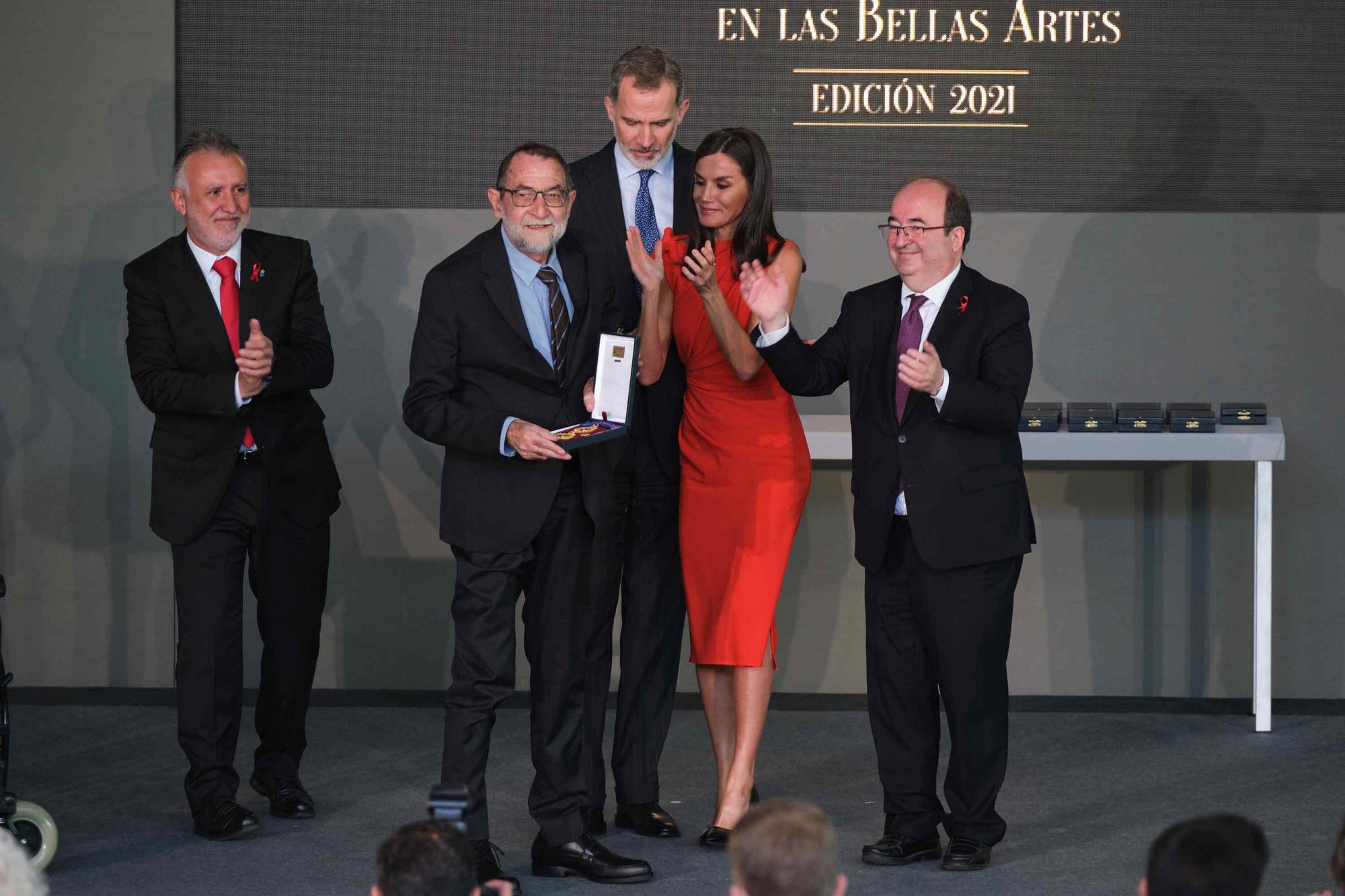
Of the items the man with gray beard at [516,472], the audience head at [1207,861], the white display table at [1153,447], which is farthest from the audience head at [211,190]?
the audience head at [1207,861]

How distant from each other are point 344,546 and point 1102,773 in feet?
9.35

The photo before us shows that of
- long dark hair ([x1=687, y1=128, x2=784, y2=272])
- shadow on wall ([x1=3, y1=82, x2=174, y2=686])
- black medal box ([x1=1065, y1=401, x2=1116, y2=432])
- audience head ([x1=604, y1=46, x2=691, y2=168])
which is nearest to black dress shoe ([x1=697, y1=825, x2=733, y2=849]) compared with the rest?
long dark hair ([x1=687, y1=128, x2=784, y2=272])

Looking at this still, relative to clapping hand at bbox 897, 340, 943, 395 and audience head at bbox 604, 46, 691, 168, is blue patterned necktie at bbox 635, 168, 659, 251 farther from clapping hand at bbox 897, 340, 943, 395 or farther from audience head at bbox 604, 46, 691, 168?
clapping hand at bbox 897, 340, 943, 395

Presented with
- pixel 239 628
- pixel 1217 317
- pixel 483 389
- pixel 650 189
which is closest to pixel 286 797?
pixel 239 628

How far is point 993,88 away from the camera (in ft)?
19.2

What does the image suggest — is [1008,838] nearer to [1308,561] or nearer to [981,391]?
[981,391]

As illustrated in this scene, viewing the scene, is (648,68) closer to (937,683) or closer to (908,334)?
(908,334)

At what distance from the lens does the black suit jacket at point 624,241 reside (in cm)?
441

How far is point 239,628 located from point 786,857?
2.77 metres

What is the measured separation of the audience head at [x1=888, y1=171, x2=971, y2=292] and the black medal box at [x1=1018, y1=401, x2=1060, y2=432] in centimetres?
141

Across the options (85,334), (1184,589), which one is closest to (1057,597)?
(1184,589)

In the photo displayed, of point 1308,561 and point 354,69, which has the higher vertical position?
point 354,69

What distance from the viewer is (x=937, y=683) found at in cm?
429

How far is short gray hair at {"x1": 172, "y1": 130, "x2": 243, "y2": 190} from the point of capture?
4434 millimetres
